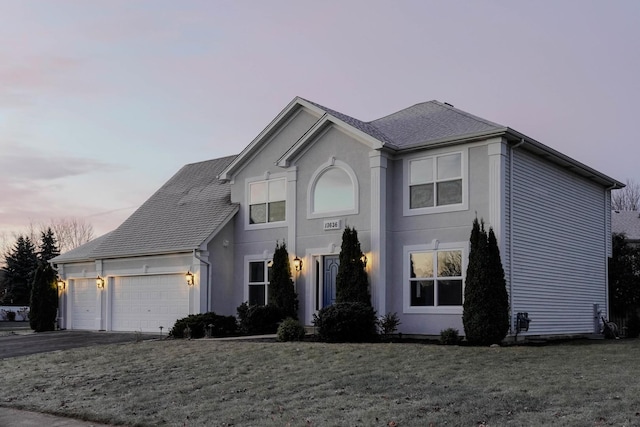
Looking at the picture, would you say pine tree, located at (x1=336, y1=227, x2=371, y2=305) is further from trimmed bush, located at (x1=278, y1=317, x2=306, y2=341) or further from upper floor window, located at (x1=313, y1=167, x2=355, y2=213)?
trimmed bush, located at (x1=278, y1=317, x2=306, y2=341)

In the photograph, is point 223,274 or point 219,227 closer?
point 219,227

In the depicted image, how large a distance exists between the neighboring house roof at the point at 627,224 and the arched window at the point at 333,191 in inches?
910

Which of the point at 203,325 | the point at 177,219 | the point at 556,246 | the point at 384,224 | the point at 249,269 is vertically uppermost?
the point at 177,219

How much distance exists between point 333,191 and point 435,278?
4.05 meters

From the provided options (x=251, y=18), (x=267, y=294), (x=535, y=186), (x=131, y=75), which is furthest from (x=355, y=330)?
(x=131, y=75)

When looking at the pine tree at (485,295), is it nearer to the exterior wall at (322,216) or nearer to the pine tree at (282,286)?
the exterior wall at (322,216)

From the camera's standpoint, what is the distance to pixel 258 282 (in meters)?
22.7

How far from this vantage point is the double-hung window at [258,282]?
73.6 ft

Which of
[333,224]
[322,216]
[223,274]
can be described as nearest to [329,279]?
[333,224]

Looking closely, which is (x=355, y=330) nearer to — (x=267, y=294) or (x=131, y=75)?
(x=267, y=294)

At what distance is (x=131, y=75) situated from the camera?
20.4 m

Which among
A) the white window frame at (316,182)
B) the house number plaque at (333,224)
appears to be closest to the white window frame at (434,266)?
the white window frame at (316,182)

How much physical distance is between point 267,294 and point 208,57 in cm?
749

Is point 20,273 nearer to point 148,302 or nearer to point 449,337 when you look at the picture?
point 148,302
